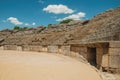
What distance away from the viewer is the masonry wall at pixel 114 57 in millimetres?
7246

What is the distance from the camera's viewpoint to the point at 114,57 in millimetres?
7336

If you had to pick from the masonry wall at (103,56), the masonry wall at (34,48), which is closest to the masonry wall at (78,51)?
the masonry wall at (103,56)

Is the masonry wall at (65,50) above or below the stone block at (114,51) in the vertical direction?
below

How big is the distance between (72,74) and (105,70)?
1626mm

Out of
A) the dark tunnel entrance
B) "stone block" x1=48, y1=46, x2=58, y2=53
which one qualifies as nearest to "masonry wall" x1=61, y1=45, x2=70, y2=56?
"stone block" x1=48, y1=46, x2=58, y2=53

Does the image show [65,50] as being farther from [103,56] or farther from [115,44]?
[115,44]

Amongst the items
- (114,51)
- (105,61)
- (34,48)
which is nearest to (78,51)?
(105,61)

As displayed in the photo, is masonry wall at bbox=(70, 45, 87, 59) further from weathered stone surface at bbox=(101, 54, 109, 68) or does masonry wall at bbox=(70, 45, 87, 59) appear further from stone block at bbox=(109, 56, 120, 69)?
stone block at bbox=(109, 56, 120, 69)

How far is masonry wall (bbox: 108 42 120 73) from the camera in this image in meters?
7.25

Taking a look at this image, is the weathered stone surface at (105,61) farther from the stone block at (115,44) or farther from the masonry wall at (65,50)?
the masonry wall at (65,50)

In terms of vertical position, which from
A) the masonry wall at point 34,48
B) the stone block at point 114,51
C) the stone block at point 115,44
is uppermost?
the stone block at point 115,44

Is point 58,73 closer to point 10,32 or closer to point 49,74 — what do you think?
point 49,74

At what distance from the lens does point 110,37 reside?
10023mm

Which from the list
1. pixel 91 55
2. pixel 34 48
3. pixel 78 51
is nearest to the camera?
pixel 91 55
